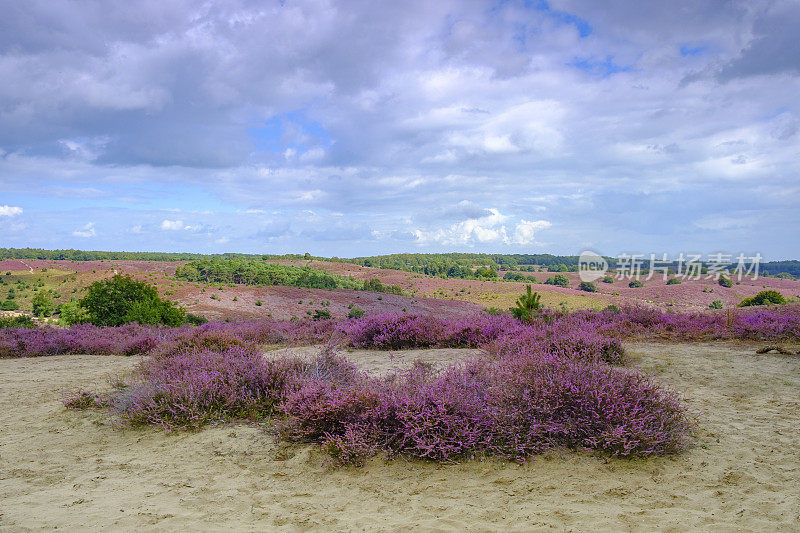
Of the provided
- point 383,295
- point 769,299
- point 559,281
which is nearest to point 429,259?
point 559,281

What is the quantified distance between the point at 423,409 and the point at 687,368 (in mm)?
6048

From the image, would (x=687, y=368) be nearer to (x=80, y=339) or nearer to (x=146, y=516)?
(x=146, y=516)

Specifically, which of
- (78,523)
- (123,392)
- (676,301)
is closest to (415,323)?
(123,392)

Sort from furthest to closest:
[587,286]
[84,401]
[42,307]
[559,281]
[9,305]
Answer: [559,281]
[587,286]
[9,305]
[42,307]
[84,401]

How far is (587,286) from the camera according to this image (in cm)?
6894

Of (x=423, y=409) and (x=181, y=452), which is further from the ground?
(x=423, y=409)

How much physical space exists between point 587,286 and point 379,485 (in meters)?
70.4

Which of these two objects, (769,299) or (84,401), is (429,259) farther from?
(84,401)

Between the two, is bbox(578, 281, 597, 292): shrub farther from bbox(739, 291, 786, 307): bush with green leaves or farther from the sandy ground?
the sandy ground

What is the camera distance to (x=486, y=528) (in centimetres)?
343

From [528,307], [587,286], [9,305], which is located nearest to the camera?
[528,307]

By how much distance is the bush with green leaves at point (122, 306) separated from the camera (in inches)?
666

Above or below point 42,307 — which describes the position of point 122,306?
above

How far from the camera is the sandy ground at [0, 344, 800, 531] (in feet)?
11.7
